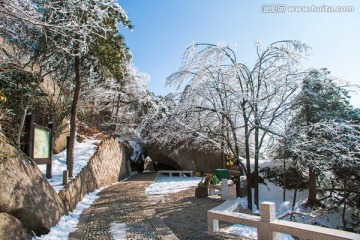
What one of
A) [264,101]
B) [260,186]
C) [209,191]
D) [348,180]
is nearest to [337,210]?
[348,180]

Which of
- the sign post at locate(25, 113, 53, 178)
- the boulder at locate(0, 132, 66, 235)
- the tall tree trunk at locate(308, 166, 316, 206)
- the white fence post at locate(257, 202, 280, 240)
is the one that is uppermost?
the sign post at locate(25, 113, 53, 178)

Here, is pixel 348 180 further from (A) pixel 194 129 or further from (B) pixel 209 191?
(A) pixel 194 129

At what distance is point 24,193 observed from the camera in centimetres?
411

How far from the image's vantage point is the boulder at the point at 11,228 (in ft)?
11.2

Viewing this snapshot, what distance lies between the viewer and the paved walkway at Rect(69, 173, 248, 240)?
4.75m

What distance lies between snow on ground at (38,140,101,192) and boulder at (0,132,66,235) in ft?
5.36

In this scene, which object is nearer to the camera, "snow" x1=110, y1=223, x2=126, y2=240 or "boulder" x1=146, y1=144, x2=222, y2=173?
"snow" x1=110, y1=223, x2=126, y2=240

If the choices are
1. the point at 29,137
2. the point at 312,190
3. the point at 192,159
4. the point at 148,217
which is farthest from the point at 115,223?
the point at 192,159

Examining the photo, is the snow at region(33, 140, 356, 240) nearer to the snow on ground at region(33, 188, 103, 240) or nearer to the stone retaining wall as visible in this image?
the snow on ground at region(33, 188, 103, 240)

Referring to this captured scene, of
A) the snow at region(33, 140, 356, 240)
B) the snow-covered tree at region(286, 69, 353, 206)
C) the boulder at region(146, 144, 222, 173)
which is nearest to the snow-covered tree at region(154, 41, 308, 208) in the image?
the snow-covered tree at region(286, 69, 353, 206)

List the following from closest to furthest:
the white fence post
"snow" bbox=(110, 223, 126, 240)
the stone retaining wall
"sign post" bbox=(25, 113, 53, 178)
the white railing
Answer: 1. the white railing
2. the white fence post
3. "snow" bbox=(110, 223, 126, 240)
4. "sign post" bbox=(25, 113, 53, 178)
5. the stone retaining wall

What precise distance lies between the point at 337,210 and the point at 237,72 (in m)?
6.90

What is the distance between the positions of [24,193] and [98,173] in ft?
24.2

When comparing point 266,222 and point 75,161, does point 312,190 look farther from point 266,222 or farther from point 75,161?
point 75,161
